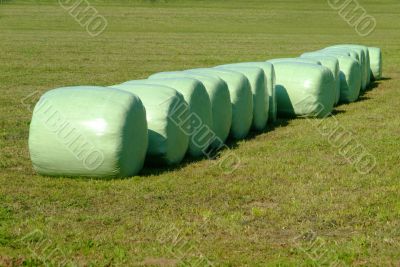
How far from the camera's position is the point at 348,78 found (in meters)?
17.1

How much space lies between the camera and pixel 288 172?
919 cm

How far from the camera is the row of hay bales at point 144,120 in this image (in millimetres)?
8477

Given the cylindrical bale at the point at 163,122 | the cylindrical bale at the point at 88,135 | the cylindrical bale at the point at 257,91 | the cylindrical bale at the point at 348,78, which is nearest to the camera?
the cylindrical bale at the point at 88,135

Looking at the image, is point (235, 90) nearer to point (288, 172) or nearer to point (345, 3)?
point (288, 172)

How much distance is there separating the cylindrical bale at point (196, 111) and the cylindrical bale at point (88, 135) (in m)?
1.22

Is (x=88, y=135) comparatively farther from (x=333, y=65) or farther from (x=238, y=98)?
(x=333, y=65)

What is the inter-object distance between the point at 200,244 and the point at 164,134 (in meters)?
2.97

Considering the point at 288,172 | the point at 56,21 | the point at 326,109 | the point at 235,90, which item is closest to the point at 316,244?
the point at 288,172

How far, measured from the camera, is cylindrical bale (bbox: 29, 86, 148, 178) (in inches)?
333

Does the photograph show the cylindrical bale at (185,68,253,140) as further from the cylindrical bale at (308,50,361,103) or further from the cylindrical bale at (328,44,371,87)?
the cylindrical bale at (328,44,371,87)

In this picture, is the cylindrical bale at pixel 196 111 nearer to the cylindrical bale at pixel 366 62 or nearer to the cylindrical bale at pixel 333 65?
the cylindrical bale at pixel 333 65

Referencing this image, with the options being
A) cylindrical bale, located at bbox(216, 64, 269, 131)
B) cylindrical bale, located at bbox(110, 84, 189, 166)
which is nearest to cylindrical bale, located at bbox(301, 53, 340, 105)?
cylindrical bale, located at bbox(216, 64, 269, 131)

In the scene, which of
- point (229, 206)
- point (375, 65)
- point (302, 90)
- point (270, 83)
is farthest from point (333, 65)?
point (229, 206)

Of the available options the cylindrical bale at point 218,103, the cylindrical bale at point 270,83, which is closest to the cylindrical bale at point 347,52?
the cylindrical bale at point 270,83
